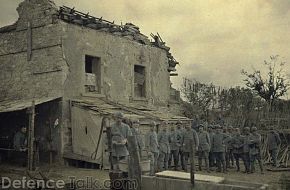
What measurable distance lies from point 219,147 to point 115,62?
6.23 metres

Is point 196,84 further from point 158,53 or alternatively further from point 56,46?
point 56,46

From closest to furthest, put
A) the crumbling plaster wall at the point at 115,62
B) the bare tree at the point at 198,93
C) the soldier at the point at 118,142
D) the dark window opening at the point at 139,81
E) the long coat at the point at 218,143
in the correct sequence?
the soldier at the point at 118,142, the long coat at the point at 218,143, the crumbling plaster wall at the point at 115,62, the dark window opening at the point at 139,81, the bare tree at the point at 198,93

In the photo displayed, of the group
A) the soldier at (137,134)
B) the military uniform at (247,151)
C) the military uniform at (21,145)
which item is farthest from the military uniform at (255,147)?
the military uniform at (21,145)

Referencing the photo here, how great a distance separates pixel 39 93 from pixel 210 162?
759 cm

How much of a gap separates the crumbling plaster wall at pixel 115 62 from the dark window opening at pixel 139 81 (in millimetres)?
229

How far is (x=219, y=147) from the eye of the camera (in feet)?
46.4

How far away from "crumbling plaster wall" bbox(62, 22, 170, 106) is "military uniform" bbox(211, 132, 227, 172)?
5.03 m

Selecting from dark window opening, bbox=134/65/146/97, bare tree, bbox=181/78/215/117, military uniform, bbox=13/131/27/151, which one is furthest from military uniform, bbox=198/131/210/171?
bare tree, bbox=181/78/215/117

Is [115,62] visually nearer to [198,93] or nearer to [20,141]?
[20,141]

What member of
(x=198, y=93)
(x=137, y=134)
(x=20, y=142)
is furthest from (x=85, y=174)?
(x=198, y=93)

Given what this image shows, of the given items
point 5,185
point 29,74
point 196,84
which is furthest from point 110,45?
point 196,84

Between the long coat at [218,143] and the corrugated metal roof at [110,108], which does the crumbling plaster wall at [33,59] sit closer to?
the corrugated metal roof at [110,108]

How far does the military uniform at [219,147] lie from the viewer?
46.5 ft

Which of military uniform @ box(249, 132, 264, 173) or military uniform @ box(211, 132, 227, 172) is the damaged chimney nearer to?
military uniform @ box(211, 132, 227, 172)
